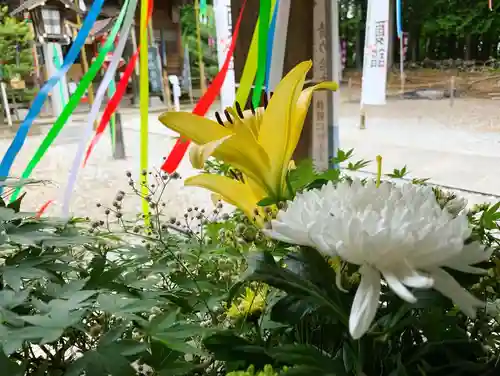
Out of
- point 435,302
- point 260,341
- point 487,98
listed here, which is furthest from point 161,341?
point 487,98

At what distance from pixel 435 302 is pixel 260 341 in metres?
0.12

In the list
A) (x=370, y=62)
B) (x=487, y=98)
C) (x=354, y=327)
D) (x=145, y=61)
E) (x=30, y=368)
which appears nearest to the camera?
(x=354, y=327)

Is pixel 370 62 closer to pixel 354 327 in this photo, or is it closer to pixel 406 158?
pixel 406 158

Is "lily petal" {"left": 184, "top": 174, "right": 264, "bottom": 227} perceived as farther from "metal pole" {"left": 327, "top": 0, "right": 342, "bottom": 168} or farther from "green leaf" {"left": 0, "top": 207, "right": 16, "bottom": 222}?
"metal pole" {"left": 327, "top": 0, "right": 342, "bottom": 168}

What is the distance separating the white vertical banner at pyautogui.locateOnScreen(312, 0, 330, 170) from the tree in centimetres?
240

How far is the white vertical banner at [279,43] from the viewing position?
0.98 meters

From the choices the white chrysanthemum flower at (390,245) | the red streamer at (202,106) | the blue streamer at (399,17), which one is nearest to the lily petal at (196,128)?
the white chrysanthemum flower at (390,245)

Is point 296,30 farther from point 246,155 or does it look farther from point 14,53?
point 14,53

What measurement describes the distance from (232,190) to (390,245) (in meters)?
0.19

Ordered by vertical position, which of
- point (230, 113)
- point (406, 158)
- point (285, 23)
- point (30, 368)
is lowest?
point (406, 158)

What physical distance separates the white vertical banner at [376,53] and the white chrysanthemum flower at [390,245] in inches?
50.6

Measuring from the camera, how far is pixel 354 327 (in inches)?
10.2

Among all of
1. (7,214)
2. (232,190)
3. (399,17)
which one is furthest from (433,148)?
(7,214)

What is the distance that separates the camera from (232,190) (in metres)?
0.43
